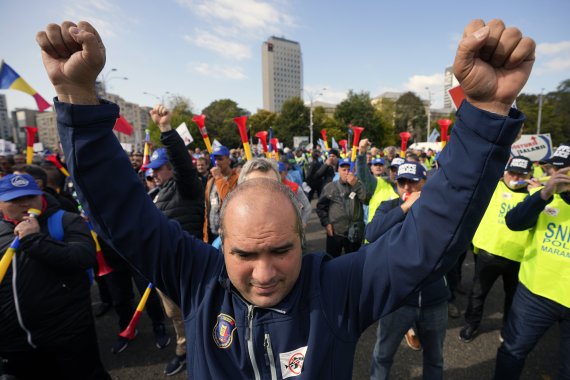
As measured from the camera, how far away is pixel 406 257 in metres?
0.98

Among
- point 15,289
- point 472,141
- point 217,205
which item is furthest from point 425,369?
point 15,289

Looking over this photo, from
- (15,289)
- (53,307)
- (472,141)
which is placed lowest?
(53,307)

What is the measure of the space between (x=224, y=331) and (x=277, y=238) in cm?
43

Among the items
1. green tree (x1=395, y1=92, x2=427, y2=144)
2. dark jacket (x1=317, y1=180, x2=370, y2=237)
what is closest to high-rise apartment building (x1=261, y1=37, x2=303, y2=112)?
green tree (x1=395, y1=92, x2=427, y2=144)

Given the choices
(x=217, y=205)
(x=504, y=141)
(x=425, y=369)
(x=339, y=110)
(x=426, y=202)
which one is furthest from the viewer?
(x=339, y=110)

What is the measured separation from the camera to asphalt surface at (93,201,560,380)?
307cm

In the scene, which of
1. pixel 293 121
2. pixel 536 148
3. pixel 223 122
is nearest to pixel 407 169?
pixel 536 148

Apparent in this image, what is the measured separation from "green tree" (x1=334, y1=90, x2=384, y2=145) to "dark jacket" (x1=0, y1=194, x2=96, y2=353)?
1808 inches

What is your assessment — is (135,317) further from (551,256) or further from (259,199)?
(551,256)

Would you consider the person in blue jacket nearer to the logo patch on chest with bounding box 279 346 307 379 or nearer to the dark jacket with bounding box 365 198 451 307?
the logo patch on chest with bounding box 279 346 307 379

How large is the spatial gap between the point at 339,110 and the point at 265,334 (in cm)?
4939

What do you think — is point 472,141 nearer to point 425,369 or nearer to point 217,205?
point 425,369

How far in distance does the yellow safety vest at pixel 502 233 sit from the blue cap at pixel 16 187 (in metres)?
4.28

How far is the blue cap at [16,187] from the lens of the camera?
2232 mm
